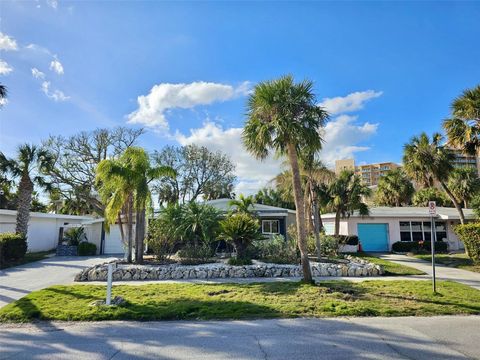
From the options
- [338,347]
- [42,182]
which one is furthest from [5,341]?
[42,182]

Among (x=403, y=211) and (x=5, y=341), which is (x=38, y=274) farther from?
(x=403, y=211)

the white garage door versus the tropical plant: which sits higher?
the tropical plant

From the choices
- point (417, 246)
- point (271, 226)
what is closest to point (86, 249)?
point (271, 226)

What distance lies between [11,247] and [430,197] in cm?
3465

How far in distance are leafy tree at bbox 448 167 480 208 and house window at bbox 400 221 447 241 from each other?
335 cm

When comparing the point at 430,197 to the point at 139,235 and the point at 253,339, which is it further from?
the point at 253,339

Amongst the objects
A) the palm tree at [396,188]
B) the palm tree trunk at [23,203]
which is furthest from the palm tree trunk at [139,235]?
the palm tree at [396,188]

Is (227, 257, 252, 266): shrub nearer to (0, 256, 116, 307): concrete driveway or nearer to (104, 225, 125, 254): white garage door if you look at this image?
(0, 256, 116, 307): concrete driveway

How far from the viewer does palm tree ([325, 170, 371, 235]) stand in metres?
18.9

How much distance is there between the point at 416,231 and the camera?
873 inches

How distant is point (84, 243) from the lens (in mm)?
20828

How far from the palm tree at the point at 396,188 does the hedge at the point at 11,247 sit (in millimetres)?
29494

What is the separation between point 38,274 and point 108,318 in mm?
8253

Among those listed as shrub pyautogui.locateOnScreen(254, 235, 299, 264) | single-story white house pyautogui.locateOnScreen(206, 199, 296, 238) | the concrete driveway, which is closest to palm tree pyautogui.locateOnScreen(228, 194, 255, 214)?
single-story white house pyautogui.locateOnScreen(206, 199, 296, 238)
